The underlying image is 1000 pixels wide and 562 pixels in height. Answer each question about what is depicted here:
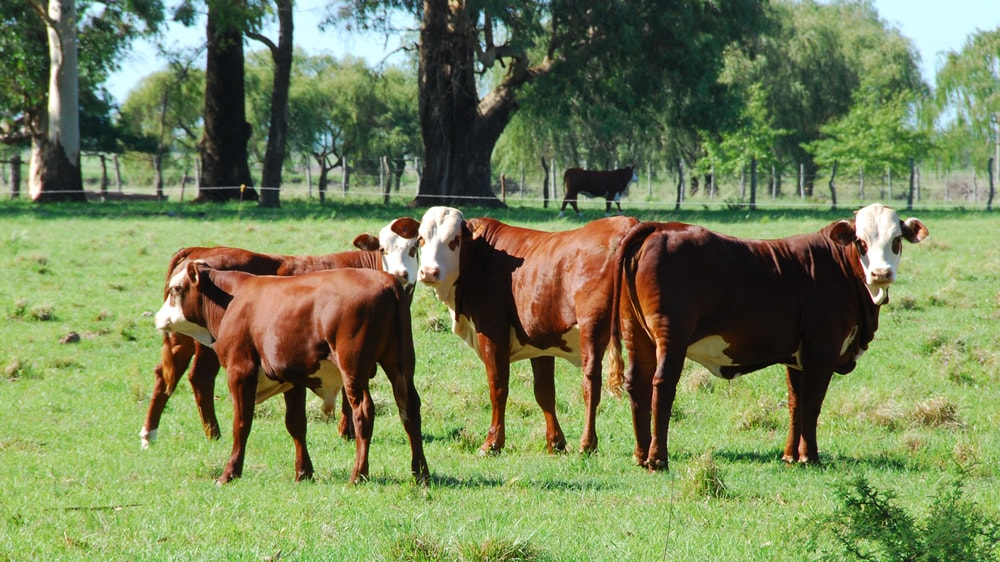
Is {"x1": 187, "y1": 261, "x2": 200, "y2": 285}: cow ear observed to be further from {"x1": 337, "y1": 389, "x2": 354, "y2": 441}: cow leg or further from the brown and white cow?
the brown and white cow

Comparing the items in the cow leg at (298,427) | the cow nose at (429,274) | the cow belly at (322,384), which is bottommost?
the cow leg at (298,427)

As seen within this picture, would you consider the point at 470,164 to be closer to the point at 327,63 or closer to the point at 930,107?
the point at 930,107

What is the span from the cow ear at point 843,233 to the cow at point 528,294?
1563mm

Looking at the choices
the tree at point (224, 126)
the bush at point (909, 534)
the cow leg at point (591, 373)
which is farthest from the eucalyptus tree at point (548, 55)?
the bush at point (909, 534)

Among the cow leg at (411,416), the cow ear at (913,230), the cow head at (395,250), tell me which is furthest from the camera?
the cow head at (395,250)

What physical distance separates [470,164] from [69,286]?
725 inches

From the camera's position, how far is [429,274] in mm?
9188

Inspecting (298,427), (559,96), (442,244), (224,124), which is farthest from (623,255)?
(224,124)

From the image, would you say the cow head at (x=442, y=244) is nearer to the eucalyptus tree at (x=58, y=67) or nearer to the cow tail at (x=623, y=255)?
the cow tail at (x=623, y=255)

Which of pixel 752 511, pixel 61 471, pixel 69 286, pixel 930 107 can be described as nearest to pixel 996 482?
pixel 752 511

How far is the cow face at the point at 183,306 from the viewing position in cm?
829

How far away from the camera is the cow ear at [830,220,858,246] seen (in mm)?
8273

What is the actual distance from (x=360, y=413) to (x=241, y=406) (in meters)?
1.08

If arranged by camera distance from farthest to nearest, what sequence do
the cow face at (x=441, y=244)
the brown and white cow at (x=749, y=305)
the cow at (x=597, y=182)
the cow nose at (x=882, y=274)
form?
the cow at (x=597, y=182), the cow face at (x=441, y=244), the cow nose at (x=882, y=274), the brown and white cow at (x=749, y=305)
